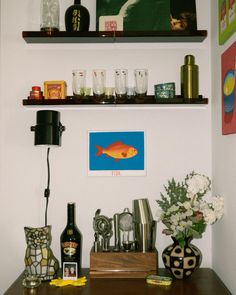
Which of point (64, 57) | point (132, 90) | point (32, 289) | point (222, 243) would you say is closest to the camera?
point (32, 289)

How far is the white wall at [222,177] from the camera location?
69.2 inches

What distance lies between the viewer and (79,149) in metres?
2.22

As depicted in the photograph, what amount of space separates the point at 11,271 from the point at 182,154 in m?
1.20

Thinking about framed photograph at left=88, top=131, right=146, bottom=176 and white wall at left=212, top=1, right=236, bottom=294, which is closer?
white wall at left=212, top=1, right=236, bottom=294

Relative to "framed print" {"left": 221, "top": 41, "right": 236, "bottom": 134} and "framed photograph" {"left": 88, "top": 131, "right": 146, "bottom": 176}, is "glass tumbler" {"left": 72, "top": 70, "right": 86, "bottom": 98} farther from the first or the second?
"framed print" {"left": 221, "top": 41, "right": 236, "bottom": 134}

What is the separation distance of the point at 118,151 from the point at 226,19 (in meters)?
0.91

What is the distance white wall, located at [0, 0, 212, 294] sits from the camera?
86.7 inches

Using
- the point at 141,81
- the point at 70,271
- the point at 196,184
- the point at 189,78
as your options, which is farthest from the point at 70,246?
the point at 189,78

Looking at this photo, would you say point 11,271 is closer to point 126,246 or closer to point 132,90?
point 126,246

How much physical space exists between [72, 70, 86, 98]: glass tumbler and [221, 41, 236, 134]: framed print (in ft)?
2.43

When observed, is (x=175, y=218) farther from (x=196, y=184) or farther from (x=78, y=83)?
(x=78, y=83)

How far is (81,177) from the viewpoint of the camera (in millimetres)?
2217

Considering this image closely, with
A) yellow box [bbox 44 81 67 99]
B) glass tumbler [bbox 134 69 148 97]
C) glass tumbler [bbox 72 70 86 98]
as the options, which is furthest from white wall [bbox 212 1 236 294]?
yellow box [bbox 44 81 67 99]

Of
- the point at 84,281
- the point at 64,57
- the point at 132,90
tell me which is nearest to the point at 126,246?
the point at 84,281
